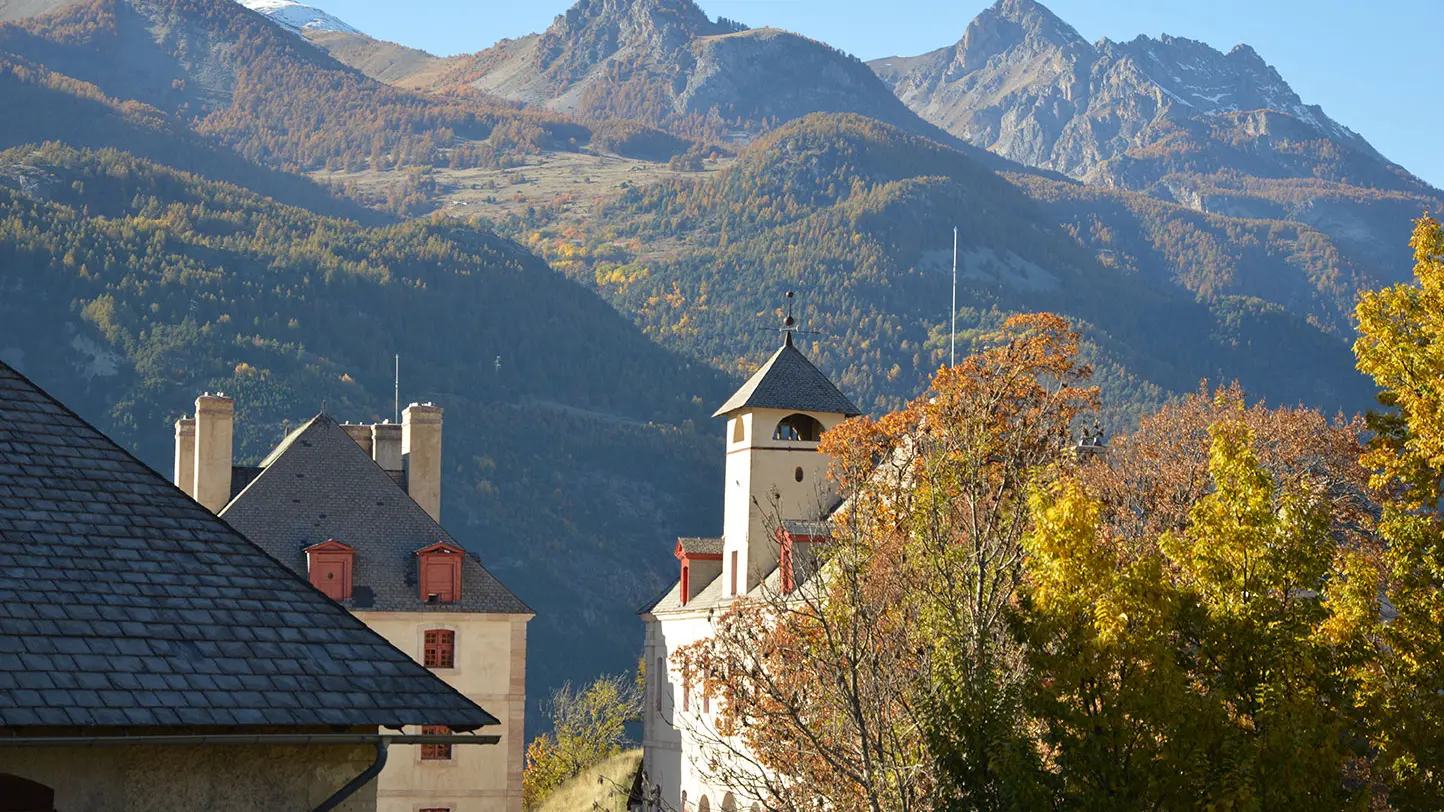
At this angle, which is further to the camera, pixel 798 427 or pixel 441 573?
pixel 798 427

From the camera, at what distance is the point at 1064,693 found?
72.7 ft

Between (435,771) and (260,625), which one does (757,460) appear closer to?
(435,771)

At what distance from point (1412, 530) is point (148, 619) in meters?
19.6

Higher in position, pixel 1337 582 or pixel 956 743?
pixel 1337 582

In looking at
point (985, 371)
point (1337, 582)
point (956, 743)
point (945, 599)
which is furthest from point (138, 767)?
point (985, 371)

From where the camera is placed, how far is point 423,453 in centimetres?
6700

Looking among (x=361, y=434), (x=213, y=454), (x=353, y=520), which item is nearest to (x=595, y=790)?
(x=361, y=434)

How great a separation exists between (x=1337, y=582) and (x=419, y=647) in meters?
37.1

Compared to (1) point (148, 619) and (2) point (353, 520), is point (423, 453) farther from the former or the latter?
(1) point (148, 619)

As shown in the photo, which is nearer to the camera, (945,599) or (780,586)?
(945,599)

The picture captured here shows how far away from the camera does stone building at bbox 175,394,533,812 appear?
58.4 m

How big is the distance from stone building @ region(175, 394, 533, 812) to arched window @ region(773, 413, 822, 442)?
11.4m

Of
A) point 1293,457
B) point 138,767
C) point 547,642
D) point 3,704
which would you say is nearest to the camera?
point 3,704

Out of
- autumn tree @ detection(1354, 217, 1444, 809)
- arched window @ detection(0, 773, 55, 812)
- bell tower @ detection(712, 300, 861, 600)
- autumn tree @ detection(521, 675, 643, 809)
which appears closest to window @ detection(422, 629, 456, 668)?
bell tower @ detection(712, 300, 861, 600)
